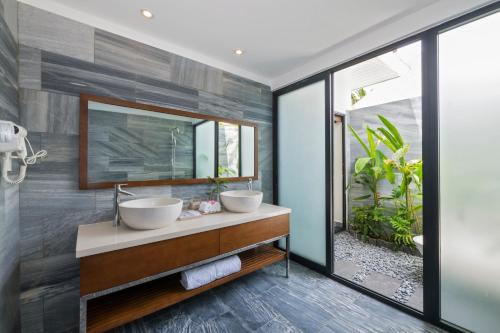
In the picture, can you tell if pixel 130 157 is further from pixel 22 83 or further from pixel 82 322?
pixel 82 322

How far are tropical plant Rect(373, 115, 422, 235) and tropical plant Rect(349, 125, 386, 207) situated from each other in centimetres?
14

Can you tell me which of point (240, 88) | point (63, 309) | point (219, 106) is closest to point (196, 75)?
point (219, 106)

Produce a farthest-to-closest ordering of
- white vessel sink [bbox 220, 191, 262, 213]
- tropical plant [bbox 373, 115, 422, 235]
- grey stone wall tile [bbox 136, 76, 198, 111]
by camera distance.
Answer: tropical plant [bbox 373, 115, 422, 235], white vessel sink [bbox 220, 191, 262, 213], grey stone wall tile [bbox 136, 76, 198, 111]

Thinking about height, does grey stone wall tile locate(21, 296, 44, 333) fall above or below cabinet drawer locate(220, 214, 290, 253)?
below

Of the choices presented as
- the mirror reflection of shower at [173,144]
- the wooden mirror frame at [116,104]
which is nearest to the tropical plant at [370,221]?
the wooden mirror frame at [116,104]

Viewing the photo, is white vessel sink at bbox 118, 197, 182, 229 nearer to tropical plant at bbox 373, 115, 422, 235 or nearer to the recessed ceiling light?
the recessed ceiling light

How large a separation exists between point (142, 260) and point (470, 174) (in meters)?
2.30

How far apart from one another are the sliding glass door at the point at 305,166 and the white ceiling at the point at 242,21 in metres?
0.57

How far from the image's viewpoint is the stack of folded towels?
5.26 ft

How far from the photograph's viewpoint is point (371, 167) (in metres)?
3.30

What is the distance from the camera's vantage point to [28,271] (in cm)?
140

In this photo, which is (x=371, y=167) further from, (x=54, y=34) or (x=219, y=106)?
(x=54, y=34)

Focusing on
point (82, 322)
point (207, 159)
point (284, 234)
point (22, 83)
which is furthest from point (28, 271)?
point (284, 234)

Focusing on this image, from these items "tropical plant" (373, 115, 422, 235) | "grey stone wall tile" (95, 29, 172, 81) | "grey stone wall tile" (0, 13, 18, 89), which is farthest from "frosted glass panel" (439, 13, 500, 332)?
"grey stone wall tile" (0, 13, 18, 89)
